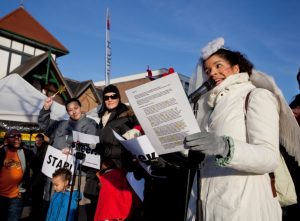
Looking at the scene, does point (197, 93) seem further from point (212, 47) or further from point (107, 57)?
point (107, 57)

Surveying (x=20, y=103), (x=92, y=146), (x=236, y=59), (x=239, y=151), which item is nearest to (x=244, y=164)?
(x=239, y=151)

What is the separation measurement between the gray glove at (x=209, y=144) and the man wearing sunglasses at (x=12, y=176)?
16.3ft

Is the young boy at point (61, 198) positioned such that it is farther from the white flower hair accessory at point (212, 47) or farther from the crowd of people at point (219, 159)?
the white flower hair accessory at point (212, 47)

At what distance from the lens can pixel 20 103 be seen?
6.98 m

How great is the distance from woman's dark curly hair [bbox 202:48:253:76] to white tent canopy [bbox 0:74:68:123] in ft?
18.3

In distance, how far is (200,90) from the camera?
5.62 feet

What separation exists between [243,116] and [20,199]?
199 inches

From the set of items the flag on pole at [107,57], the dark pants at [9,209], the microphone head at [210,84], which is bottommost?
the dark pants at [9,209]

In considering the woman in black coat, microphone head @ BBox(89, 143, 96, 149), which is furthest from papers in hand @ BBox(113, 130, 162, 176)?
microphone head @ BBox(89, 143, 96, 149)

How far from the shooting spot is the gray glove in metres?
1.38

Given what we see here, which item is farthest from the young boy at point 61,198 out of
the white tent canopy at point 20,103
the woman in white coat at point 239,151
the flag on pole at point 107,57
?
the flag on pole at point 107,57

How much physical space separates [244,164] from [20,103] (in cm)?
669

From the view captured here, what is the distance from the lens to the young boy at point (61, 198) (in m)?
4.29

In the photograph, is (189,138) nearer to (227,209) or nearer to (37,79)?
(227,209)
